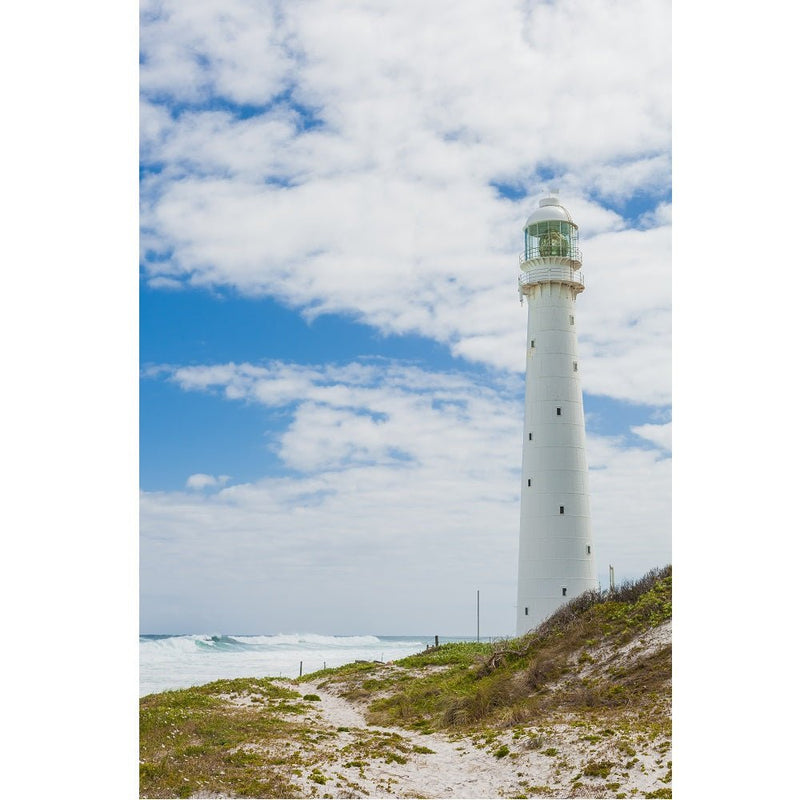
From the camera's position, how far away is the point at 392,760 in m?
12.5

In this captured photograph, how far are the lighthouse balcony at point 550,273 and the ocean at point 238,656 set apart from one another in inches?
870

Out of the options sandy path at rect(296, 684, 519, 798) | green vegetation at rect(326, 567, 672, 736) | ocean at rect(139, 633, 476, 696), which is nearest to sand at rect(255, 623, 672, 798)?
sandy path at rect(296, 684, 519, 798)

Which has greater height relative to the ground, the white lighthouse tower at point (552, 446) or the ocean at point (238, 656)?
the white lighthouse tower at point (552, 446)

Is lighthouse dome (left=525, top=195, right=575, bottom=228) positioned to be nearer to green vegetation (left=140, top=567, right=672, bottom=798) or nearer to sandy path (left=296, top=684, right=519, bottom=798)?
green vegetation (left=140, top=567, right=672, bottom=798)

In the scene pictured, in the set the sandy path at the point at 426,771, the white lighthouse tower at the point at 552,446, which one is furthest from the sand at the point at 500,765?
the white lighthouse tower at the point at 552,446

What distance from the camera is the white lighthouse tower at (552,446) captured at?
24344mm

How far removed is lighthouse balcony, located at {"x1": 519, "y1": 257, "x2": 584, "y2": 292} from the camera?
26.6m


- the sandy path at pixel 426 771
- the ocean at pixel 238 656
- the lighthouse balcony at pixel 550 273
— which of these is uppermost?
the lighthouse balcony at pixel 550 273

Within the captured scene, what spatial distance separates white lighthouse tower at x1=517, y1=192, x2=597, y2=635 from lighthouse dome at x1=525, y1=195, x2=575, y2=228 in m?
0.11

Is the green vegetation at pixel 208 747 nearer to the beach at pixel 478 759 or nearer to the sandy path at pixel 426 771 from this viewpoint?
the beach at pixel 478 759
